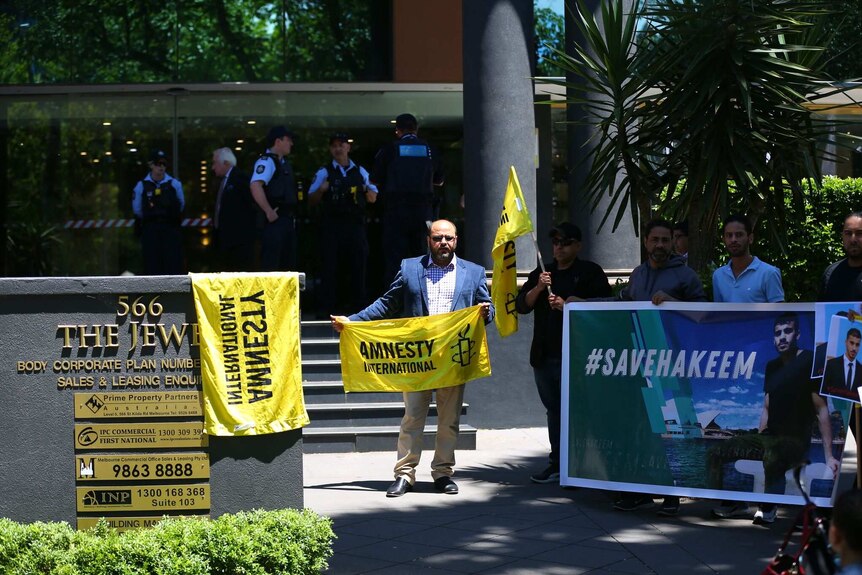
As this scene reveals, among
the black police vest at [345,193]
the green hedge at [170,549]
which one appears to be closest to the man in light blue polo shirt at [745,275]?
the green hedge at [170,549]

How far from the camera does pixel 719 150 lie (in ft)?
32.4

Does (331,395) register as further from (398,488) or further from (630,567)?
(630,567)

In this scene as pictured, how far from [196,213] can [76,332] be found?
10.7 metres

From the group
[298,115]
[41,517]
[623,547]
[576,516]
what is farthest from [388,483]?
[298,115]

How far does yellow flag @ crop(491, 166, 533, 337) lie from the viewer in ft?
32.2

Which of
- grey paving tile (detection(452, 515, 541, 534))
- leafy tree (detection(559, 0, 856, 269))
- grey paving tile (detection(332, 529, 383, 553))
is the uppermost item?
leafy tree (detection(559, 0, 856, 269))

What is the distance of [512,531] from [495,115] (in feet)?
19.8

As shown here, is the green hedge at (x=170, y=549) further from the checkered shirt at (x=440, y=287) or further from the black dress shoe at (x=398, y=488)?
the checkered shirt at (x=440, y=287)

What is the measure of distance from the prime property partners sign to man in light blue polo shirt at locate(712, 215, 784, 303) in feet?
12.8

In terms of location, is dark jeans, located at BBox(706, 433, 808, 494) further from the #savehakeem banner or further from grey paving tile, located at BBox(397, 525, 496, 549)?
grey paving tile, located at BBox(397, 525, 496, 549)

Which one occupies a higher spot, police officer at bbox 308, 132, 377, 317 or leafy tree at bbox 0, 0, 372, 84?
leafy tree at bbox 0, 0, 372, 84

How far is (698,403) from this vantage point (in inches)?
341

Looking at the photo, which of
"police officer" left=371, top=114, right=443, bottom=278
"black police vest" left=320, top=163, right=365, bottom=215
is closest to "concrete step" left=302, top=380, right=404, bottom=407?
"police officer" left=371, top=114, right=443, bottom=278

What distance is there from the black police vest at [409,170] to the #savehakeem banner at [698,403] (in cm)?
389
